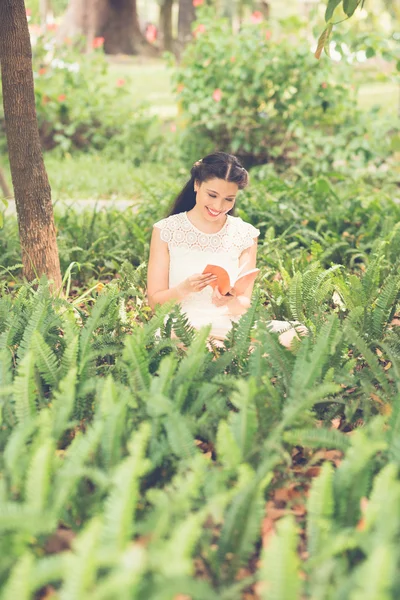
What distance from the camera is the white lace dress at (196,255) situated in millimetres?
3321

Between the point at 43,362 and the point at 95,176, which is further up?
the point at 43,362

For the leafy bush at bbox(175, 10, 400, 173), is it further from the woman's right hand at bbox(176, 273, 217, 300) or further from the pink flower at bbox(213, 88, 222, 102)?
the woman's right hand at bbox(176, 273, 217, 300)

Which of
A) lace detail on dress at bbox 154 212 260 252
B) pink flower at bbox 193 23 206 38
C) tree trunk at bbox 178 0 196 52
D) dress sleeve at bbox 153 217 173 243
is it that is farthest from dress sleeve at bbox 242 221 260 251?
tree trunk at bbox 178 0 196 52

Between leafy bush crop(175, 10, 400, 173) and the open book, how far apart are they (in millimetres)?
3775

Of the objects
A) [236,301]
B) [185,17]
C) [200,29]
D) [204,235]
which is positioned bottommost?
[236,301]

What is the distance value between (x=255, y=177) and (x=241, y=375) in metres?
4.74

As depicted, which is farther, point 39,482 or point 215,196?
point 215,196

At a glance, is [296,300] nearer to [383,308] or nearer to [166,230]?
[383,308]

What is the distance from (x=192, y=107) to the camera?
23.5 ft

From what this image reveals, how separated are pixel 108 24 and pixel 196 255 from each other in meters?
15.9

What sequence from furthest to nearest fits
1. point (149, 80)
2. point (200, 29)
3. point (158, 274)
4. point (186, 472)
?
point (149, 80) < point (200, 29) < point (158, 274) < point (186, 472)

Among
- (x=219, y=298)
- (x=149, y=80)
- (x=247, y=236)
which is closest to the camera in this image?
(x=219, y=298)

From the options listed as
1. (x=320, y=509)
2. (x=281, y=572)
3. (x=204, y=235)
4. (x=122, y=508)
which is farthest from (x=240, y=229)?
(x=281, y=572)

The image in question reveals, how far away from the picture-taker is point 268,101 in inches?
281
